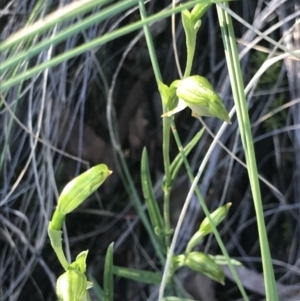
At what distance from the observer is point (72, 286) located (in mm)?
609

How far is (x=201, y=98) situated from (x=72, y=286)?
9.8 inches

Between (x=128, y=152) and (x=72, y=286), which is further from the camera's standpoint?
(x=128, y=152)

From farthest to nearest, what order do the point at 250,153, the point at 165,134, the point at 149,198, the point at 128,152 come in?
the point at 128,152
the point at 149,198
the point at 165,134
the point at 250,153

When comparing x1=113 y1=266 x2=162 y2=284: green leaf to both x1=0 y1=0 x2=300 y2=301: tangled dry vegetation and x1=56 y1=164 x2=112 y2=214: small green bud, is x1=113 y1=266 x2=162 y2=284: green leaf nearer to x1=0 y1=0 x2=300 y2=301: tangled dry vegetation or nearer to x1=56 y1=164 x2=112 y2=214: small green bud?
x1=0 y1=0 x2=300 y2=301: tangled dry vegetation

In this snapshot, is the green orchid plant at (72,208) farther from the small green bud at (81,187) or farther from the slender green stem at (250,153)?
the slender green stem at (250,153)

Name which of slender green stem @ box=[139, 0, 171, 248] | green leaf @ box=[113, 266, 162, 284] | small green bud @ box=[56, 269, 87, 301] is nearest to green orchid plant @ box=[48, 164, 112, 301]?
small green bud @ box=[56, 269, 87, 301]

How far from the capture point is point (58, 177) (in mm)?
1017

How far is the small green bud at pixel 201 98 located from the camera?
0.57 meters

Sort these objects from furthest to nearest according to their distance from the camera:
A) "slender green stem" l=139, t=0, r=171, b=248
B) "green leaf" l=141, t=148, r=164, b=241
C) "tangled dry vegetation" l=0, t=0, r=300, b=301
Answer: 1. "tangled dry vegetation" l=0, t=0, r=300, b=301
2. "green leaf" l=141, t=148, r=164, b=241
3. "slender green stem" l=139, t=0, r=171, b=248

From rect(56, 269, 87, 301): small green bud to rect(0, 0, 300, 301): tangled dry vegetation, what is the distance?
1.00 ft

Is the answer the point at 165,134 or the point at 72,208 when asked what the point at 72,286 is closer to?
the point at 72,208

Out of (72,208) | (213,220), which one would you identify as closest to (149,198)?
(213,220)

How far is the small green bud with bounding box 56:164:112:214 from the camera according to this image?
610 mm

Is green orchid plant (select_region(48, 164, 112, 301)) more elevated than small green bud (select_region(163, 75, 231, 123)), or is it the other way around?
small green bud (select_region(163, 75, 231, 123))
